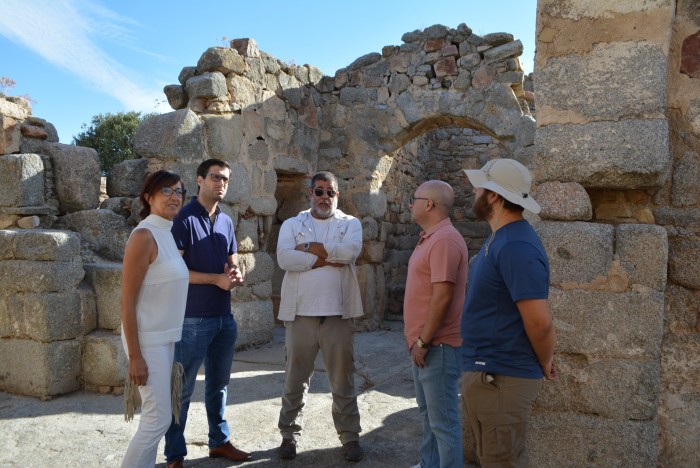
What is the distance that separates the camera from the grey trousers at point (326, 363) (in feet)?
10.5

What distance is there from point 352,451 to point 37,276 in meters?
2.78

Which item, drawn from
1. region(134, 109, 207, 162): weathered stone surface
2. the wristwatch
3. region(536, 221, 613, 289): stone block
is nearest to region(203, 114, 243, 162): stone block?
region(134, 109, 207, 162): weathered stone surface

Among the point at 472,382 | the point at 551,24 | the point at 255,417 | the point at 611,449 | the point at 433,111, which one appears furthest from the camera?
the point at 433,111

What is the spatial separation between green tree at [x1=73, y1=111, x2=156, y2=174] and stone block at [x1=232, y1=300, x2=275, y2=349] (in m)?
13.2

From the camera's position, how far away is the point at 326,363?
325cm

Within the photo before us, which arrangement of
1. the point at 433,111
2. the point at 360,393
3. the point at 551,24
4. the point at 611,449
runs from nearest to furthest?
the point at 611,449 → the point at 551,24 → the point at 360,393 → the point at 433,111

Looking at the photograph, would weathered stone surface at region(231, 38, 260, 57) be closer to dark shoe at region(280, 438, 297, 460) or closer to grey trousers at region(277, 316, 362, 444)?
grey trousers at region(277, 316, 362, 444)

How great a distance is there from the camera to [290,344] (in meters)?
3.25

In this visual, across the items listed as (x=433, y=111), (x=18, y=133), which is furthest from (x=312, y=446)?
(x=433, y=111)

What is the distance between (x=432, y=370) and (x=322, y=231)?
116 centimetres

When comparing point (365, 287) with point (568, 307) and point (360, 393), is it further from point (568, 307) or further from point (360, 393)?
point (568, 307)

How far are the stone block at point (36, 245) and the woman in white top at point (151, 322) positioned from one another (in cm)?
221

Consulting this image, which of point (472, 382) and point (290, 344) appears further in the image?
point (290, 344)

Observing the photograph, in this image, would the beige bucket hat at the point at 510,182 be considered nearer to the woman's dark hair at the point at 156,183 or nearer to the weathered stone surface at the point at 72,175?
the woman's dark hair at the point at 156,183
